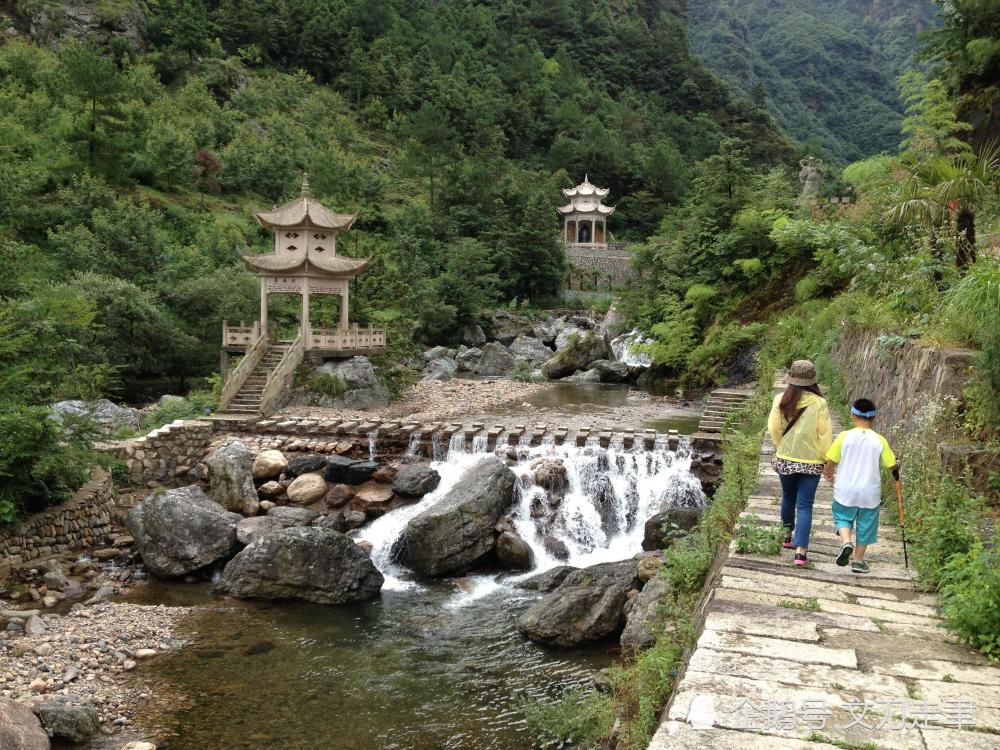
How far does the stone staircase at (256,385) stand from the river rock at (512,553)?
7.62 m

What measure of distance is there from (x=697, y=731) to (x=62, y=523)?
10.5m

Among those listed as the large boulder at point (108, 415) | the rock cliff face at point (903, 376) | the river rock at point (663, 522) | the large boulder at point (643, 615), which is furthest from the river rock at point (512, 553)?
the large boulder at point (108, 415)

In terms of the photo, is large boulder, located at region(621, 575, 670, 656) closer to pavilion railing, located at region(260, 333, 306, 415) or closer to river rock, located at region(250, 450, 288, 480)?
river rock, located at region(250, 450, 288, 480)

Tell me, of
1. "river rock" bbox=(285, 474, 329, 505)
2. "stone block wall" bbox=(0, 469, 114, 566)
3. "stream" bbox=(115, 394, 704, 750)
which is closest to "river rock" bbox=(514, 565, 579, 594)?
"stream" bbox=(115, 394, 704, 750)

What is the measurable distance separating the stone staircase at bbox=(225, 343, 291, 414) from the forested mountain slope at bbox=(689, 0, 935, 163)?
72.7 m

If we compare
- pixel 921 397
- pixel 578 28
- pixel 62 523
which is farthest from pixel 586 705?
pixel 578 28

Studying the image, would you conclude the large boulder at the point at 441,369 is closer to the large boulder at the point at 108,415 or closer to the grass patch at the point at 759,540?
the large boulder at the point at 108,415

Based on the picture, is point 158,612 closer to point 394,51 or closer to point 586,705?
point 586,705

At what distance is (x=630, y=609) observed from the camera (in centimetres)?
791

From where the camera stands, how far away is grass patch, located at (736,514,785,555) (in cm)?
499

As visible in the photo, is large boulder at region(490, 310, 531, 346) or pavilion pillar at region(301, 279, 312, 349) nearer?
pavilion pillar at region(301, 279, 312, 349)

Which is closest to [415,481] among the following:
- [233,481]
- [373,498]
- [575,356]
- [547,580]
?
[373,498]

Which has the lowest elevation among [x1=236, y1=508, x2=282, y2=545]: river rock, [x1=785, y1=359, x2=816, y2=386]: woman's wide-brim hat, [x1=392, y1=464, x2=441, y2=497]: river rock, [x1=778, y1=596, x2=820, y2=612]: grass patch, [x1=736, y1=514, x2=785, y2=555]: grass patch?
[x1=236, y1=508, x2=282, y2=545]: river rock

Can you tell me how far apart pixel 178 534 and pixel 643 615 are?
6.77m
